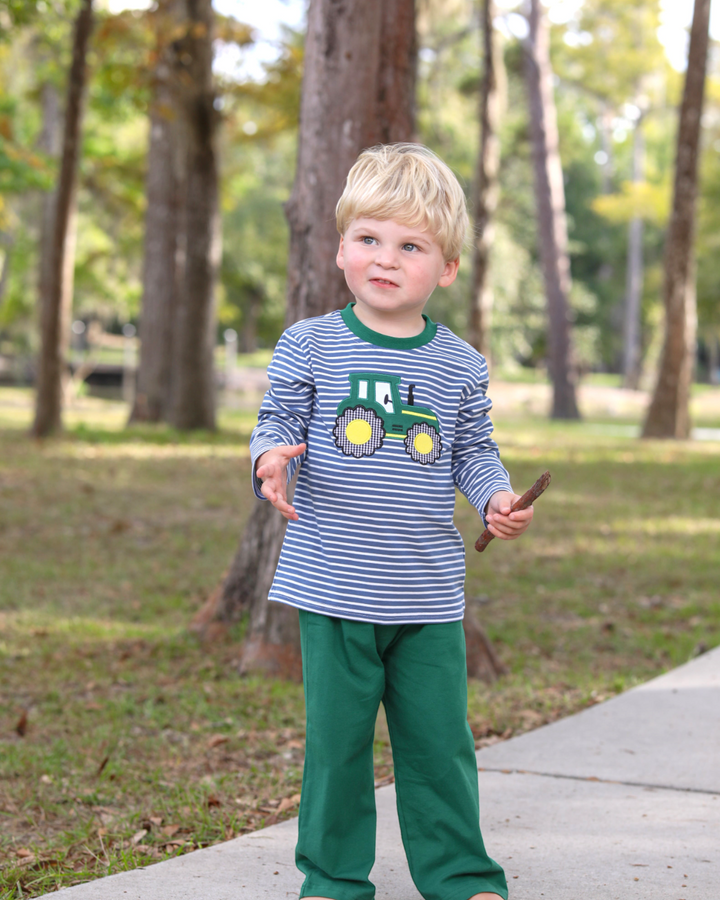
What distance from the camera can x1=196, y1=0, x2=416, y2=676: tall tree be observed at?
4.71 metres

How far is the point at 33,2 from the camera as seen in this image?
9047 millimetres

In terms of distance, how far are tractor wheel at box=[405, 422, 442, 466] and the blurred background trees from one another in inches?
51.5

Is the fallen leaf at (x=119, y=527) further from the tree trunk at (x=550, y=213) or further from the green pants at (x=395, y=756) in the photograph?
the tree trunk at (x=550, y=213)

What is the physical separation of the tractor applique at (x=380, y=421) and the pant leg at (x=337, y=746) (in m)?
0.39

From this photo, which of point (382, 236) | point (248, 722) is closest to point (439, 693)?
point (382, 236)

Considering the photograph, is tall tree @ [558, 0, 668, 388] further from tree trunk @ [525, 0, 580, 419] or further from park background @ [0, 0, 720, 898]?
tree trunk @ [525, 0, 580, 419]

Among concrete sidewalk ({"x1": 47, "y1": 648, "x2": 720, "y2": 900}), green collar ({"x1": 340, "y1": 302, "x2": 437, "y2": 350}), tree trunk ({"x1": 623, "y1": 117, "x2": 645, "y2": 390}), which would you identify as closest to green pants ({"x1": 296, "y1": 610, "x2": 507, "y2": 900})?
concrete sidewalk ({"x1": 47, "y1": 648, "x2": 720, "y2": 900})

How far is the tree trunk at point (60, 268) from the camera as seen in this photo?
516 inches

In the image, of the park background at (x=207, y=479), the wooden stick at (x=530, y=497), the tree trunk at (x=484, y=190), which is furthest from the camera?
the tree trunk at (x=484, y=190)

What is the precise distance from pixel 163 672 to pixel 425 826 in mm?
2696

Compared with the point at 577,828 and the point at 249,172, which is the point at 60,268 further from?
the point at 249,172

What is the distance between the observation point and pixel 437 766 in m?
2.40

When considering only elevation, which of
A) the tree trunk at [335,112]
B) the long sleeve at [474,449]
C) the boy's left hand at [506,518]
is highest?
the tree trunk at [335,112]

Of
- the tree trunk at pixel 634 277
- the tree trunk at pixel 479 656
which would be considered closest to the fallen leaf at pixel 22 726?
the tree trunk at pixel 479 656
